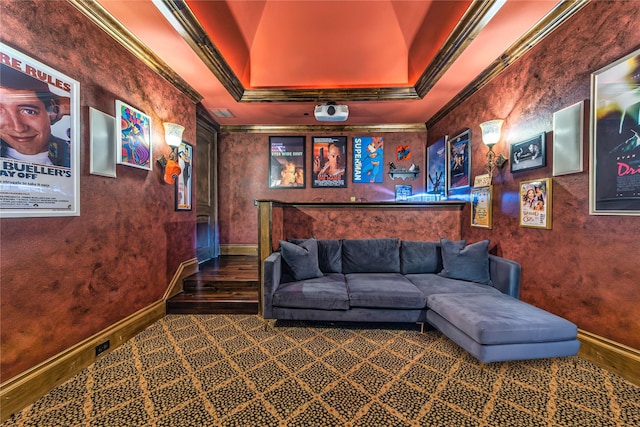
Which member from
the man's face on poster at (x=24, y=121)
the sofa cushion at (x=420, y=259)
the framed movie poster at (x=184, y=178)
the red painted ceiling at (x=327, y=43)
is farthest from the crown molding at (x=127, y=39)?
the sofa cushion at (x=420, y=259)

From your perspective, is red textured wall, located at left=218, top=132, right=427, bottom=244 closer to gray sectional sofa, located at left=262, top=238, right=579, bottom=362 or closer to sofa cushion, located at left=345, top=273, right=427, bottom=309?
gray sectional sofa, located at left=262, top=238, right=579, bottom=362

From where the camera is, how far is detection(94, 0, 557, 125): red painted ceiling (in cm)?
249

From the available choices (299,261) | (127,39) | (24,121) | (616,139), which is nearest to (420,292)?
(299,261)

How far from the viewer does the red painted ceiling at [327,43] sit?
2.49 metres

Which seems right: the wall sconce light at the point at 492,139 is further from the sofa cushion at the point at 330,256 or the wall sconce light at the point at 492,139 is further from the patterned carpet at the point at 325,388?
the sofa cushion at the point at 330,256

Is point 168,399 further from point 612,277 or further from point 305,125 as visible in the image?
point 305,125

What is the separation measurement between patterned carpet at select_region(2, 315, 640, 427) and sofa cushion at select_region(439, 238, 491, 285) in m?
0.94

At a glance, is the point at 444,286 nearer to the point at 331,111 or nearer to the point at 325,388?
the point at 325,388

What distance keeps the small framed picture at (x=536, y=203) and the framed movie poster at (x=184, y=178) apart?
172 inches

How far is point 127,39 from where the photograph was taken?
2.55 meters

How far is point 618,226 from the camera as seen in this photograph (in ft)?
6.35

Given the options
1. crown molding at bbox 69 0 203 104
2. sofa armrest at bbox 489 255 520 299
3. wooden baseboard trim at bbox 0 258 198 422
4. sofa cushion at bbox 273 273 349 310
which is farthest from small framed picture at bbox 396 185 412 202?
wooden baseboard trim at bbox 0 258 198 422

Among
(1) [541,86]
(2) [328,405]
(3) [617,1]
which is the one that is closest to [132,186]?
(2) [328,405]

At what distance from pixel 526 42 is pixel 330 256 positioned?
3.25 metres
